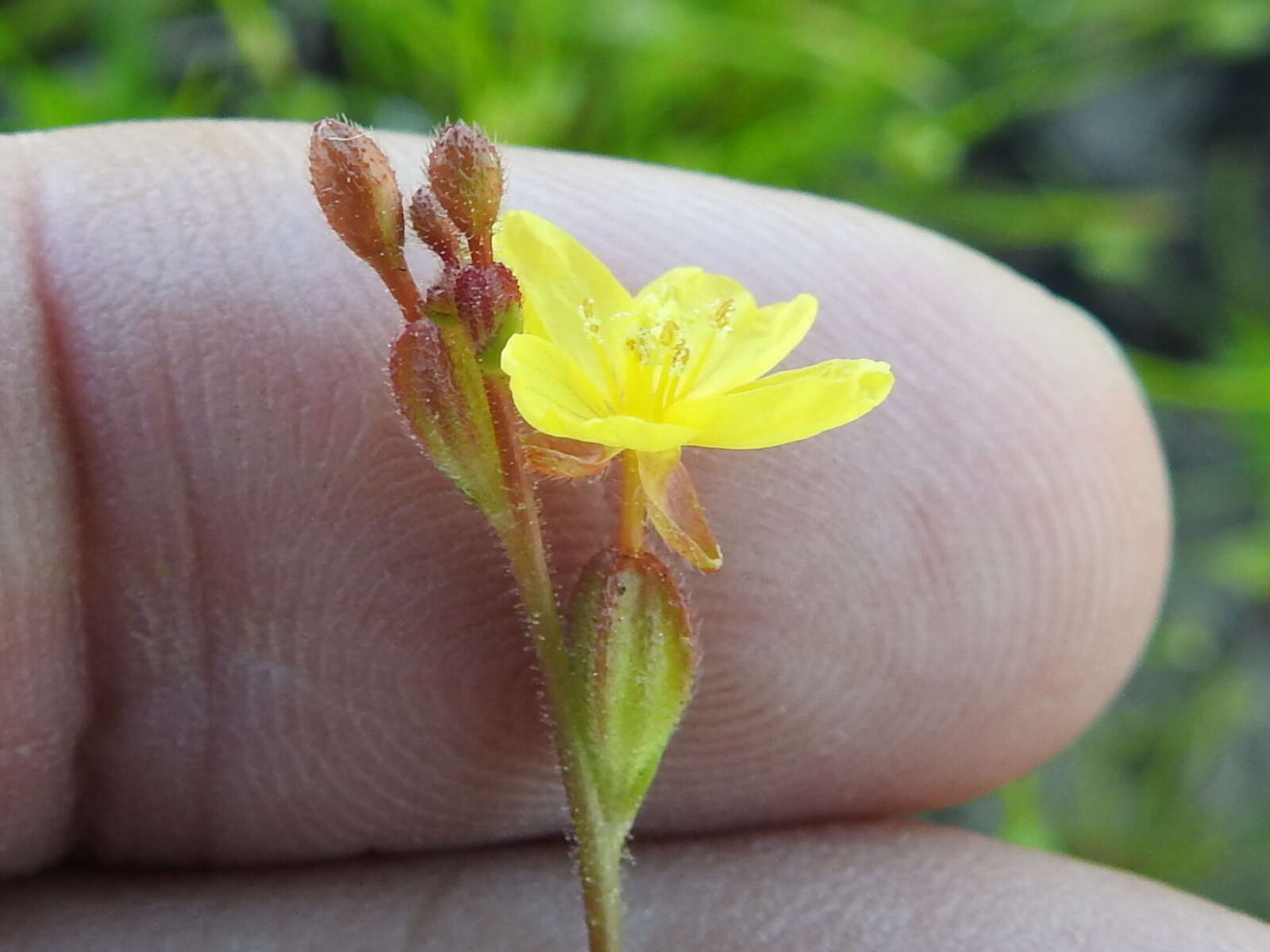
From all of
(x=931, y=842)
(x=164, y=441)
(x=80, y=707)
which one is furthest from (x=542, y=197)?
(x=931, y=842)

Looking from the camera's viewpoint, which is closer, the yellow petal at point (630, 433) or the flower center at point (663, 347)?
the yellow petal at point (630, 433)

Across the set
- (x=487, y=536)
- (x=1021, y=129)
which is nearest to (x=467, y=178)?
(x=487, y=536)

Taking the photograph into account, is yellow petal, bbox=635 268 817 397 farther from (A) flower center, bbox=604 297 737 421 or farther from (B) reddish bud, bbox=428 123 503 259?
(B) reddish bud, bbox=428 123 503 259

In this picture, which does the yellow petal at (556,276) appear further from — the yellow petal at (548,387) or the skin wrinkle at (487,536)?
the skin wrinkle at (487,536)

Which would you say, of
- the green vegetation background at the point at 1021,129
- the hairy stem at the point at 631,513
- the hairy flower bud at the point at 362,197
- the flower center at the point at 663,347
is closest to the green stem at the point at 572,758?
the hairy stem at the point at 631,513

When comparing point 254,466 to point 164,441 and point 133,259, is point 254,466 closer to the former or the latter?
point 164,441
